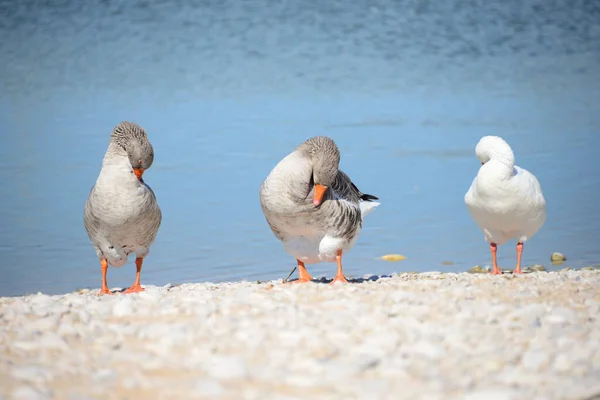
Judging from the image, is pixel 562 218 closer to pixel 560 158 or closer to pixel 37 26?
pixel 560 158

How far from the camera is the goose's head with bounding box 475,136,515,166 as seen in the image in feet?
32.9

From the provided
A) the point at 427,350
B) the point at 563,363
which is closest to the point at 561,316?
the point at 563,363

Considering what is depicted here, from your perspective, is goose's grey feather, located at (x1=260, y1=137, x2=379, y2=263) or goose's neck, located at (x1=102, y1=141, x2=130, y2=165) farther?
goose's neck, located at (x1=102, y1=141, x2=130, y2=165)

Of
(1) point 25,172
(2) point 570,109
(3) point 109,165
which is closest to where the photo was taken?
(3) point 109,165

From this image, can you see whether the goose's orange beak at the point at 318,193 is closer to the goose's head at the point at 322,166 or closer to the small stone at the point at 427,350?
the goose's head at the point at 322,166

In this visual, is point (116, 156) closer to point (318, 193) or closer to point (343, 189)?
point (318, 193)

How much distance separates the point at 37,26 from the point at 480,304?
25.3 meters

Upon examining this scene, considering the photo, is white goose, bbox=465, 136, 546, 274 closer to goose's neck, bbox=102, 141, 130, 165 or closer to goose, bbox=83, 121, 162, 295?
goose, bbox=83, 121, 162, 295

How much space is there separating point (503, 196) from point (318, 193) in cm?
254

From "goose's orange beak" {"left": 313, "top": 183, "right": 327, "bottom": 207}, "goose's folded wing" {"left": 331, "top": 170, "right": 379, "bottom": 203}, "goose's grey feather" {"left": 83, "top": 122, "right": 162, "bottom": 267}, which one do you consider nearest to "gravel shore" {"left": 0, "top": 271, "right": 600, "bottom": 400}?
"goose's orange beak" {"left": 313, "top": 183, "right": 327, "bottom": 207}

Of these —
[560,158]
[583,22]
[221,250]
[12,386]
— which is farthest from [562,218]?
[583,22]

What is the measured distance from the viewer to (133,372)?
4965mm

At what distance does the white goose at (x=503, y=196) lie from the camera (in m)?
9.91

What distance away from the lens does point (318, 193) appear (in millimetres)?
8430
